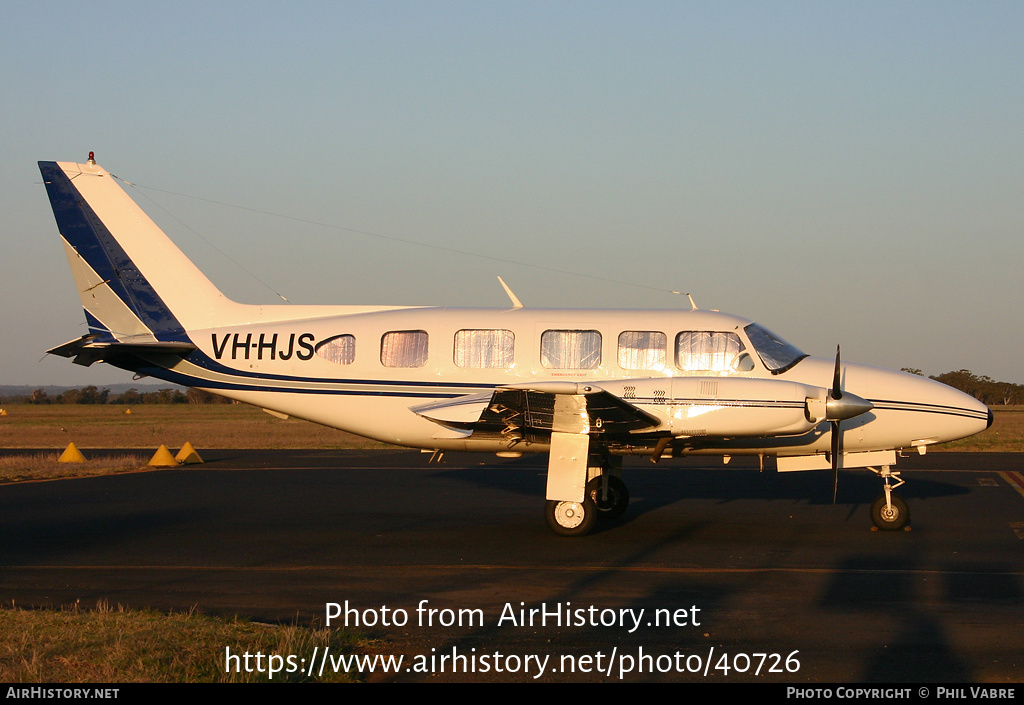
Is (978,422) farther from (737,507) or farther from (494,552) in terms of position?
(494,552)

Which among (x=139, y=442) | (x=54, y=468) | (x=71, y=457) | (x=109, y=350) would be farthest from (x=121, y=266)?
(x=139, y=442)

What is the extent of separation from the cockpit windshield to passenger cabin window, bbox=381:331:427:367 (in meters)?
4.73

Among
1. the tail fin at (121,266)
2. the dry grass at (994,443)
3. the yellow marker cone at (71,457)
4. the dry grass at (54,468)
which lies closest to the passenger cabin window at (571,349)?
the tail fin at (121,266)

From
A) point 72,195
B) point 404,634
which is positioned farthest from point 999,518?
point 72,195

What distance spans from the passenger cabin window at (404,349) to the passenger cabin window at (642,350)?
292 cm

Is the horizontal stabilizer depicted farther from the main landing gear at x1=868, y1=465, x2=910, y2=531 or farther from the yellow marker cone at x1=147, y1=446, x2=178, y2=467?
the main landing gear at x1=868, y1=465, x2=910, y2=531

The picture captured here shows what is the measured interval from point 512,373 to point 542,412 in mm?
1528

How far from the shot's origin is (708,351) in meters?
13.4

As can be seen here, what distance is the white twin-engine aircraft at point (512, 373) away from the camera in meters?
12.2

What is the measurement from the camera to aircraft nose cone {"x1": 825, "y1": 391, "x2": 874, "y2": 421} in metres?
12.0

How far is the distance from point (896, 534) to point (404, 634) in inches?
318

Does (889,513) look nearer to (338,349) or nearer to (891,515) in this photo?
(891,515)

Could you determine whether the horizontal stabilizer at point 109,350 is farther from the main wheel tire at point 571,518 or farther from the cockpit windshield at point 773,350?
the cockpit windshield at point 773,350

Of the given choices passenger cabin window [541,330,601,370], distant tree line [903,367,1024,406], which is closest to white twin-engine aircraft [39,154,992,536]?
passenger cabin window [541,330,601,370]
